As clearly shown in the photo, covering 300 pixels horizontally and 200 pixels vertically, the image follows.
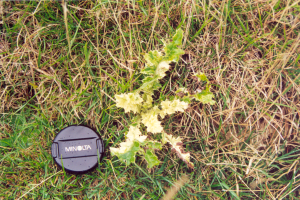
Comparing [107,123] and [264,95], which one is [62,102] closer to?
[107,123]

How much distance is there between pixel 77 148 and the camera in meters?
2.35

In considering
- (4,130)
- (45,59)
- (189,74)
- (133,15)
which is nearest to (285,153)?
(189,74)

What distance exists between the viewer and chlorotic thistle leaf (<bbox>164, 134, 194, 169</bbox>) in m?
2.05

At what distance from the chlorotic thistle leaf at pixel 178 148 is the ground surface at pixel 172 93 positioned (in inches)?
6.6

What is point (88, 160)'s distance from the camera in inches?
90.9

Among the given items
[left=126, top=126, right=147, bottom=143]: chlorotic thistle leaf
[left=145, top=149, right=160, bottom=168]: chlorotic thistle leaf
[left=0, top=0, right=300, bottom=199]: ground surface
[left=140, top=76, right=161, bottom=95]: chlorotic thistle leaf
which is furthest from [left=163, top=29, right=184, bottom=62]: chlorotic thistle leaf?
[left=145, top=149, right=160, bottom=168]: chlorotic thistle leaf

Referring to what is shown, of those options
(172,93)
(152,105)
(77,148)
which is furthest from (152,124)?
(77,148)

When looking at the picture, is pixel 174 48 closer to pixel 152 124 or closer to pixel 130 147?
pixel 152 124

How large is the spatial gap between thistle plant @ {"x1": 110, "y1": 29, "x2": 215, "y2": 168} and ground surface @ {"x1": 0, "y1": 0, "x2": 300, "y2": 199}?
17 centimetres

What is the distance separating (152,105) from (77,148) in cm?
89

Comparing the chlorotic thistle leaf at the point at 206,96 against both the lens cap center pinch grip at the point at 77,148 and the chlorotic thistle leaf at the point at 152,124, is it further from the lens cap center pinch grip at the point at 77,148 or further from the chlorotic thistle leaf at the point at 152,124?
the lens cap center pinch grip at the point at 77,148

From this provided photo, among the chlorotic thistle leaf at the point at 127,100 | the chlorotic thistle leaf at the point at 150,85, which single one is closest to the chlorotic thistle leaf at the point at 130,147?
the chlorotic thistle leaf at the point at 127,100

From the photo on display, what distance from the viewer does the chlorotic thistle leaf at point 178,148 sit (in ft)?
6.72

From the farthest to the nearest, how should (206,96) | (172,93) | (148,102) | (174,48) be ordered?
(172,93) < (148,102) < (206,96) < (174,48)
